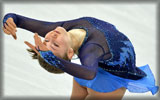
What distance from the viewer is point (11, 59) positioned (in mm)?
3463

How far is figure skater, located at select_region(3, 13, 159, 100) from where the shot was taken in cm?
229

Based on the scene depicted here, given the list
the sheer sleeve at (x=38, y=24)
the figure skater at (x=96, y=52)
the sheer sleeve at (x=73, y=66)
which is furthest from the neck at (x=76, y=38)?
the sheer sleeve at (x=73, y=66)

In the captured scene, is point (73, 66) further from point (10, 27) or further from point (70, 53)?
point (10, 27)

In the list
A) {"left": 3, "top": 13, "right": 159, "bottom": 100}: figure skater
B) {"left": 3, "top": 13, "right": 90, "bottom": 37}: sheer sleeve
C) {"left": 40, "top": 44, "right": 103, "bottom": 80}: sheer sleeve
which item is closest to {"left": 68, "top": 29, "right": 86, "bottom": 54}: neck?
{"left": 3, "top": 13, "right": 159, "bottom": 100}: figure skater

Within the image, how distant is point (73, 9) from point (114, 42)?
5.46ft

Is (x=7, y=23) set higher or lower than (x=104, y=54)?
higher

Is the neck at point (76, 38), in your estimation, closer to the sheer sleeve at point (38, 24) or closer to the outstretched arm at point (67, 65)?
the sheer sleeve at point (38, 24)

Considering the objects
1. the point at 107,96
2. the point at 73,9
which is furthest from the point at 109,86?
the point at 73,9

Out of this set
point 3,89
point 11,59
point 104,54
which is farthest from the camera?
point 11,59

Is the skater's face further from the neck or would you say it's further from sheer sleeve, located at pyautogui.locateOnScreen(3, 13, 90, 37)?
sheer sleeve, located at pyautogui.locateOnScreen(3, 13, 90, 37)

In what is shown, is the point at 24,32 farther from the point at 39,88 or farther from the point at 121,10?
the point at 121,10

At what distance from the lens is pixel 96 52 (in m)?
2.24

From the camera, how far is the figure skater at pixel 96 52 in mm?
2287

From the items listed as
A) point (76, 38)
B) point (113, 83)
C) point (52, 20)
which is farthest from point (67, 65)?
point (52, 20)
